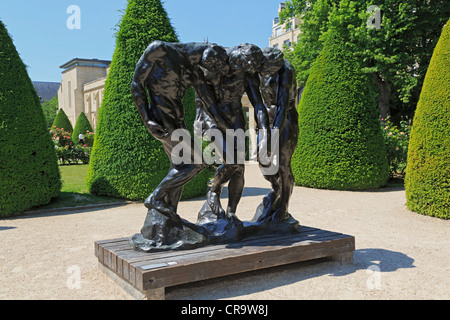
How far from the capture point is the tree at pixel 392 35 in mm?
16375

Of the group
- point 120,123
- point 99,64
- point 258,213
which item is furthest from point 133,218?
point 99,64

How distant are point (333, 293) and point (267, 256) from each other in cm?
68

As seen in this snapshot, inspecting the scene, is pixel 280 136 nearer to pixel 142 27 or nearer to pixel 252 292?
pixel 252 292

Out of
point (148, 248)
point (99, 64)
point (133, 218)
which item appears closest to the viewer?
point (148, 248)

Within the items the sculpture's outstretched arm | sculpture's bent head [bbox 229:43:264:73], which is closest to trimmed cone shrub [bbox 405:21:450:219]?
the sculpture's outstretched arm

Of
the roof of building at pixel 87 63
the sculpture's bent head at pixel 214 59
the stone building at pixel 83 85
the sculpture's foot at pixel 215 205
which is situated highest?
the roof of building at pixel 87 63

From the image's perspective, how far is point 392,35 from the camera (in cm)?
1666

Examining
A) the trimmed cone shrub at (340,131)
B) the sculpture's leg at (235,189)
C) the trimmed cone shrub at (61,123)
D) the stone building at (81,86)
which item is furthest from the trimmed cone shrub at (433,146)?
the stone building at (81,86)

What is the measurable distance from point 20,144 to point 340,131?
7.76 m

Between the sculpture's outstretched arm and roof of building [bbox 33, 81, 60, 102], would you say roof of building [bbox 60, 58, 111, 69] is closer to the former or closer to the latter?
roof of building [bbox 33, 81, 60, 102]

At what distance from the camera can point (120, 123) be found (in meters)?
9.41

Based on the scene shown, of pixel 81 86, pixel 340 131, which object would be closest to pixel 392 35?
pixel 340 131

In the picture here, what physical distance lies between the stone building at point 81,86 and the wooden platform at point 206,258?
44187 mm

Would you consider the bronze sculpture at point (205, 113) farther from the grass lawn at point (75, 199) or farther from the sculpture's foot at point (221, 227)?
the grass lawn at point (75, 199)
